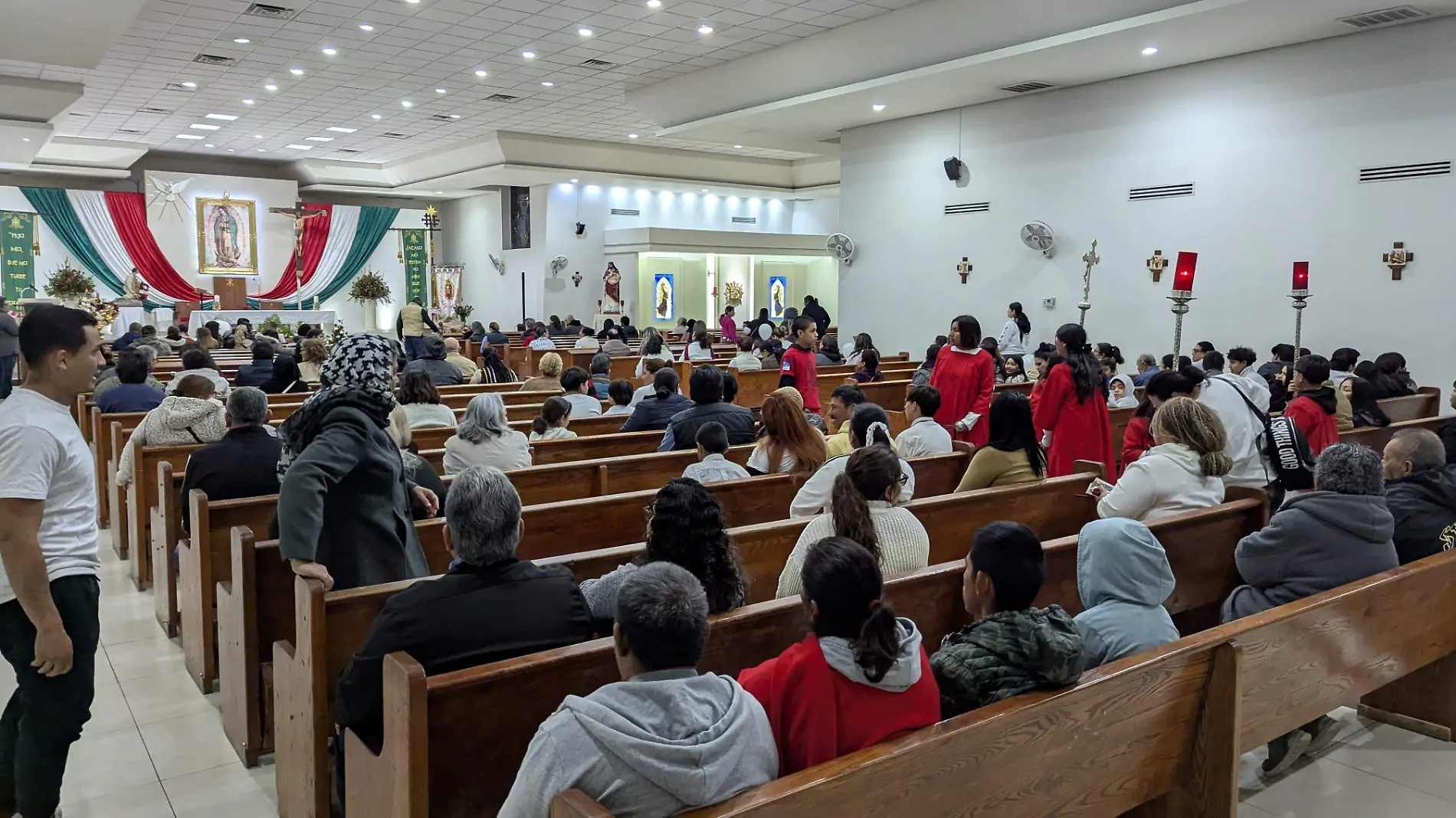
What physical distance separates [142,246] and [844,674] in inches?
818

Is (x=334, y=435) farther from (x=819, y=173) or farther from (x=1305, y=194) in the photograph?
(x=819, y=173)

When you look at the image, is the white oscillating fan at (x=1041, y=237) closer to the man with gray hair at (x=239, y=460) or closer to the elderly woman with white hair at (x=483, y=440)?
the elderly woman with white hair at (x=483, y=440)

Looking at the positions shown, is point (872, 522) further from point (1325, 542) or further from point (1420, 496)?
point (1420, 496)

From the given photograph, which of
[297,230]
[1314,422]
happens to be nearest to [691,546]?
[1314,422]

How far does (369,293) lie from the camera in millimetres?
20062

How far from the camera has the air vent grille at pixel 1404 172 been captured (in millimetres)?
7797

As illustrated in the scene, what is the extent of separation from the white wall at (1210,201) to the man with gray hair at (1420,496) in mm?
5520

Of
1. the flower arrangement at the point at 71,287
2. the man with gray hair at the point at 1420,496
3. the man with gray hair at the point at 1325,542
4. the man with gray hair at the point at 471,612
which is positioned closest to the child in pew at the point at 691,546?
the man with gray hair at the point at 471,612

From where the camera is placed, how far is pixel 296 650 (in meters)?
2.65

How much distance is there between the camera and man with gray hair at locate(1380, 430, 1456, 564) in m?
3.44

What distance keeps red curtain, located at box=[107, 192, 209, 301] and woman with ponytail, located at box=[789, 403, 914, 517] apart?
18965 millimetres

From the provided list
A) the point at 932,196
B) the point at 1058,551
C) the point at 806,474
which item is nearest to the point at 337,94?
the point at 932,196

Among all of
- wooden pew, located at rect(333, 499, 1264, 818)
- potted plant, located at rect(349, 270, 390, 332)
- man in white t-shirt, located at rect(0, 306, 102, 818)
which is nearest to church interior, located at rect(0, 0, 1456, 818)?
wooden pew, located at rect(333, 499, 1264, 818)

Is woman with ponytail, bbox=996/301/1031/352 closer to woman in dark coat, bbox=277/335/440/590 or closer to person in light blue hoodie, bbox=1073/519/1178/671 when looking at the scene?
person in light blue hoodie, bbox=1073/519/1178/671
